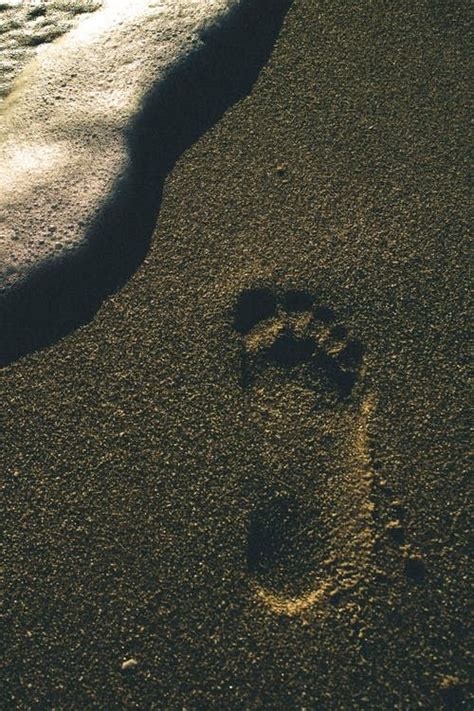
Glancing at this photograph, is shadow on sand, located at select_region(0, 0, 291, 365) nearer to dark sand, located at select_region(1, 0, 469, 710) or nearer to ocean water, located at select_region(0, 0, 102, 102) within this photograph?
dark sand, located at select_region(1, 0, 469, 710)

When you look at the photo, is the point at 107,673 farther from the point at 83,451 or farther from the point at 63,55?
the point at 63,55

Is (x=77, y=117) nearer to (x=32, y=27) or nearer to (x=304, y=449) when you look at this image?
(x=32, y=27)

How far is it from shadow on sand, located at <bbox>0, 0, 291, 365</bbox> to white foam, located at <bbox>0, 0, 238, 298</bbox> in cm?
4

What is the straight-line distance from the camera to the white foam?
1.72m

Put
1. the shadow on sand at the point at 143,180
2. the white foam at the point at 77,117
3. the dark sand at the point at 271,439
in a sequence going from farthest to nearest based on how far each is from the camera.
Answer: the white foam at the point at 77,117 → the shadow on sand at the point at 143,180 → the dark sand at the point at 271,439

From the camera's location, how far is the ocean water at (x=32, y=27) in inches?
83.6

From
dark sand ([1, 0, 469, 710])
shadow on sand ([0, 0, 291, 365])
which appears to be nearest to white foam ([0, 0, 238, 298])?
shadow on sand ([0, 0, 291, 365])

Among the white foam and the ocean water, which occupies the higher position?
the ocean water

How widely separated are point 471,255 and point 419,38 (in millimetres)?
790

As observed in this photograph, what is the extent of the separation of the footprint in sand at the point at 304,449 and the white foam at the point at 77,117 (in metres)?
0.62

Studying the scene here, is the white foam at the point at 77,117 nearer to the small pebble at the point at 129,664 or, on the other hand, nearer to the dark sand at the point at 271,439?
the dark sand at the point at 271,439

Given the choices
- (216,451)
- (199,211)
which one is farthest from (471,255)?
(216,451)

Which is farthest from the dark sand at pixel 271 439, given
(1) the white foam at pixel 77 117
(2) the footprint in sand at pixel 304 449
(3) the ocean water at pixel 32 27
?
(3) the ocean water at pixel 32 27

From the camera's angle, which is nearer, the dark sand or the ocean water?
the dark sand
